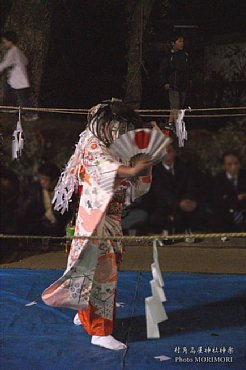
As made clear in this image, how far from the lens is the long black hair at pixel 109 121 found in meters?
2.27

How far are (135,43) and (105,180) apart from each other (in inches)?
47.0

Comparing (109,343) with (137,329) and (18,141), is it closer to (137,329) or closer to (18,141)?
(137,329)

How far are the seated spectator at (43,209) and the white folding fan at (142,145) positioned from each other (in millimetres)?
745

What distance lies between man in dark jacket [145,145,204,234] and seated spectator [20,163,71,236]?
20.3 inches

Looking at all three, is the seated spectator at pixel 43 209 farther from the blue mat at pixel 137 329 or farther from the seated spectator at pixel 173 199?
the seated spectator at pixel 173 199

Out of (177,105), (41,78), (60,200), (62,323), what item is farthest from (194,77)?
(62,323)

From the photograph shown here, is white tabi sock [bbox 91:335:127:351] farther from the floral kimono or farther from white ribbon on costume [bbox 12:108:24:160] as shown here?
white ribbon on costume [bbox 12:108:24:160]

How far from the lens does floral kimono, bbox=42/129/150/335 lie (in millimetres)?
2248

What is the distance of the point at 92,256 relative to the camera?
2271 millimetres

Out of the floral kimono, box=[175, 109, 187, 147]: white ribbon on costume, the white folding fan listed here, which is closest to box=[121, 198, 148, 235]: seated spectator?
box=[175, 109, 187, 147]: white ribbon on costume

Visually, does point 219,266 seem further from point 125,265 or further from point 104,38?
point 104,38

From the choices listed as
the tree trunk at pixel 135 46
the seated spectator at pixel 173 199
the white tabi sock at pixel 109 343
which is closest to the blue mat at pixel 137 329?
the white tabi sock at pixel 109 343

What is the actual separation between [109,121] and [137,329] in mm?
979

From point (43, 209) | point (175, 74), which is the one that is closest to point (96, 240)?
point (43, 209)
